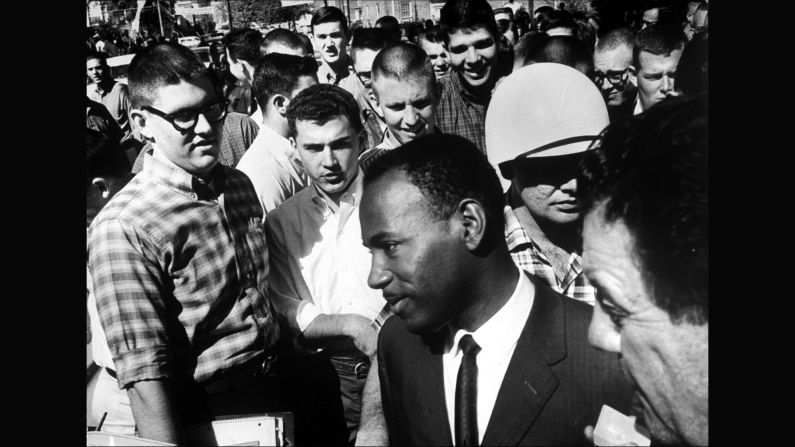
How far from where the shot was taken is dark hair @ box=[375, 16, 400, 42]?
9.01ft

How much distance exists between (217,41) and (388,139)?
2.77ft

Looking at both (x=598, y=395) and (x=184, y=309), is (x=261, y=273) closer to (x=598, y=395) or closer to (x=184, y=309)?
(x=184, y=309)

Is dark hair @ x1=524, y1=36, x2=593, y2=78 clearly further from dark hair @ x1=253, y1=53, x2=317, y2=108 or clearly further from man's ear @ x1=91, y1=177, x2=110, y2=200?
man's ear @ x1=91, y1=177, x2=110, y2=200

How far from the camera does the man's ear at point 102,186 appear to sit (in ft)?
8.79

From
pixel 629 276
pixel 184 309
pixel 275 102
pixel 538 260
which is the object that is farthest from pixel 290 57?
pixel 629 276

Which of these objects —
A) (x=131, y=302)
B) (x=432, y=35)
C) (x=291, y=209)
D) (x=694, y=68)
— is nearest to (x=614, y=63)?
(x=694, y=68)

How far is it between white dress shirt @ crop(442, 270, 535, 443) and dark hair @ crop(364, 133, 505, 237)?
0.75ft

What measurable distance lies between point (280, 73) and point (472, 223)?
1.07m

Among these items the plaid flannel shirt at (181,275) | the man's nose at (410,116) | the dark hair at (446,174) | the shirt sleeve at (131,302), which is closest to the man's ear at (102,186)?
the plaid flannel shirt at (181,275)

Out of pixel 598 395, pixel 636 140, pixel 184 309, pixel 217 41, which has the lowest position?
pixel 598 395

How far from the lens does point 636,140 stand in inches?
84.3

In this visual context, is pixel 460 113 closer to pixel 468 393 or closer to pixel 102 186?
pixel 468 393

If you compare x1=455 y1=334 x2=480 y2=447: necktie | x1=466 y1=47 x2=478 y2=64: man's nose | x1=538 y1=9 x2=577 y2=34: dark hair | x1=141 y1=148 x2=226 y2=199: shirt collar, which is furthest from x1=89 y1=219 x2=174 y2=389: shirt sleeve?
x1=538 y1=9 x2=577 y2=34: dark hair

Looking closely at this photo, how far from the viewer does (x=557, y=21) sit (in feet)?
9.44
